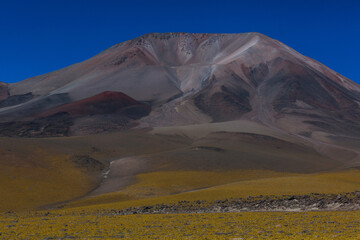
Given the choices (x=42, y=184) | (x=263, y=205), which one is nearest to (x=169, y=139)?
(x=42, y=184)

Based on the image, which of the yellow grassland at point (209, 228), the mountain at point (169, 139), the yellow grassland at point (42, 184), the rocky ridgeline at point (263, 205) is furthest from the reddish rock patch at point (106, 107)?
the yellow grassland at point (209, 228)

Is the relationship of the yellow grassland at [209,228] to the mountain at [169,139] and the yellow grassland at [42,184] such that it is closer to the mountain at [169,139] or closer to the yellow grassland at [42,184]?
the mountain at [169,139]

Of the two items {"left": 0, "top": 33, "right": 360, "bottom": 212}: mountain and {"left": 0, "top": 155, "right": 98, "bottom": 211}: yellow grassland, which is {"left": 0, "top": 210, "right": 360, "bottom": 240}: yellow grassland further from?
{"left": 0, "top": 155, "right": 98, "bottom": 211}: yellow grassland

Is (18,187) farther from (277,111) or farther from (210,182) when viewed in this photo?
(277,111)

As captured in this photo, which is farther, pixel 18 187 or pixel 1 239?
pixel 18 187

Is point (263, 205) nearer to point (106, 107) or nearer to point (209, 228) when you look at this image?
point (209, 228)

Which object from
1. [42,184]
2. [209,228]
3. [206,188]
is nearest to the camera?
[209,228]

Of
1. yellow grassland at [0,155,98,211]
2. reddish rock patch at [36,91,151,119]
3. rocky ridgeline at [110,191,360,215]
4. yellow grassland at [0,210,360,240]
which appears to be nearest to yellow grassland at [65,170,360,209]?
rocky ridgeline at [110,191,360,215]

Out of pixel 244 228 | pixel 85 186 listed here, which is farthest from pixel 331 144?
pixel 244 228
